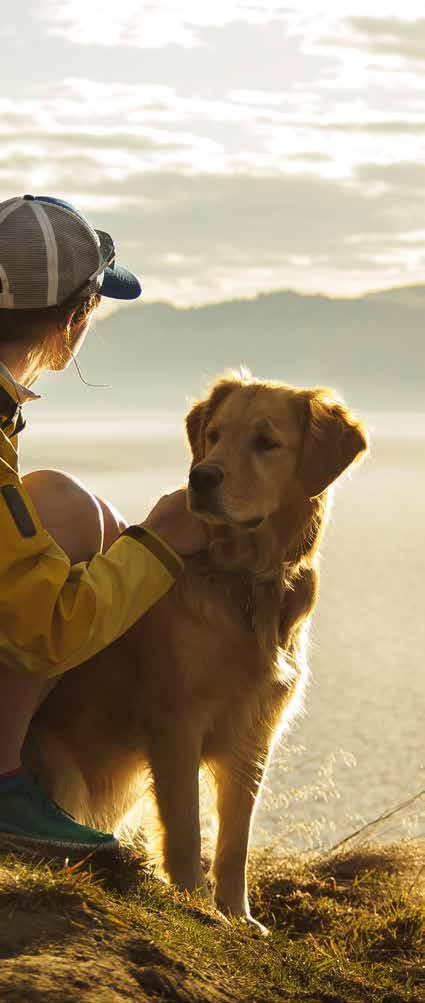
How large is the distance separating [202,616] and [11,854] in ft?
3.02

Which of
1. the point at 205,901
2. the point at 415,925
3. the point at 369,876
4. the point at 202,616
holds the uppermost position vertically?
the point at 202,616

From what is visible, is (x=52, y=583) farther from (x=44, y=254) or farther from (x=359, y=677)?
(x=359, y=677)

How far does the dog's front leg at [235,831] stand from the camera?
379cm

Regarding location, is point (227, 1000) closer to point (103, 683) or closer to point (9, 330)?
point (103, 683)

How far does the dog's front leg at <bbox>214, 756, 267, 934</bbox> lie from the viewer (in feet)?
12.4

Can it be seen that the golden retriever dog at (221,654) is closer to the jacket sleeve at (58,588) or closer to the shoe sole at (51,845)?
the shoe sole at (51,845)

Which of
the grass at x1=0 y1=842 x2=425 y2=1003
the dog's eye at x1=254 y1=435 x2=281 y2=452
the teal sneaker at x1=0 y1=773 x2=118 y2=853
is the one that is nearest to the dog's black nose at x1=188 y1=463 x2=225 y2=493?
the dog's eye at x1=254 y1=435 x2=281 y2=452

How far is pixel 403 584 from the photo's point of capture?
4069 centimetres

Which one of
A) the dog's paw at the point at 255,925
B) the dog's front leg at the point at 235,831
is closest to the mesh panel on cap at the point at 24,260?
the dog's front leg at the point at 235,831

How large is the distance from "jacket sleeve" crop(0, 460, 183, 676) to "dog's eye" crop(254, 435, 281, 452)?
0.79 meters

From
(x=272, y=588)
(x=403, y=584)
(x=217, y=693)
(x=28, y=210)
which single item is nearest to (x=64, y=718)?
(x=217, y=693)

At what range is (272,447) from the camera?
3.66 meters

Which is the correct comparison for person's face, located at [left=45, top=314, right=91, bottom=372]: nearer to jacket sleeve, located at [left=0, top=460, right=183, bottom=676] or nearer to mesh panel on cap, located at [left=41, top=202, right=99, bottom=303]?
mesh panel on cap, located at [left=41, top=202, right=99, bottom=303]

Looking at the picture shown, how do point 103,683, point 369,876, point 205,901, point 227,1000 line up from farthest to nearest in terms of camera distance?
point 369,876 < point 103,683 < point 205,901 < point 227,1000
